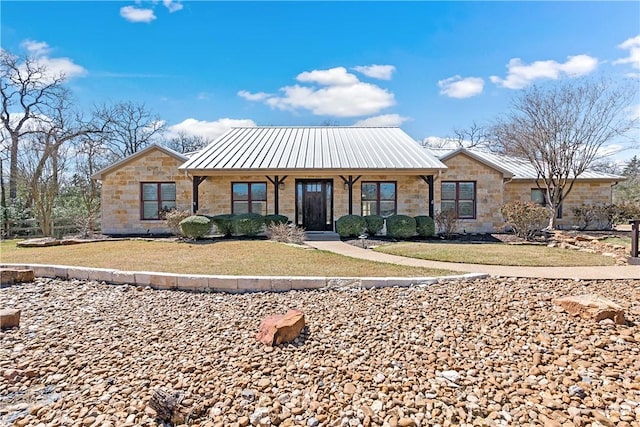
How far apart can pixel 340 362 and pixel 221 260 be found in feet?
16.1

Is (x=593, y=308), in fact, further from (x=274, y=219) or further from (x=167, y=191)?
(x=167, y=191)

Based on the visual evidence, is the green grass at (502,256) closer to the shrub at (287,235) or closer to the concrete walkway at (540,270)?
the concrete walkway at (540,270)

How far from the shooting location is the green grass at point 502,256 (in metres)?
7.45

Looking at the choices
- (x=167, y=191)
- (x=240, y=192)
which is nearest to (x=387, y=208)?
(x=240, y=192)

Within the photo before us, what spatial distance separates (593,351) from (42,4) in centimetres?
1381

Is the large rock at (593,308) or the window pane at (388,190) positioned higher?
the window pane at (388,190)

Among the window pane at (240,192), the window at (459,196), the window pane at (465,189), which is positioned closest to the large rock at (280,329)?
the window pane at (240,192)

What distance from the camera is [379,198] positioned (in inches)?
570

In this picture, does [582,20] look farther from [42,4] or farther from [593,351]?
[42,4]

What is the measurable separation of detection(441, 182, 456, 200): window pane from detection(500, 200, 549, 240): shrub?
118 inches

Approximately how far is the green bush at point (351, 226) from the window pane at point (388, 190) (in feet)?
7.94

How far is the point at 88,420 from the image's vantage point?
2.73m

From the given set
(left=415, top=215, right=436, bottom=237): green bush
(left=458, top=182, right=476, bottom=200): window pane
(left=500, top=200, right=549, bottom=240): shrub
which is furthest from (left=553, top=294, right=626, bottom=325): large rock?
(left=458, top=182, right=476, bottom=200): window pane

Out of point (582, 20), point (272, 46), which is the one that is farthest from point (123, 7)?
point (582, 20)
